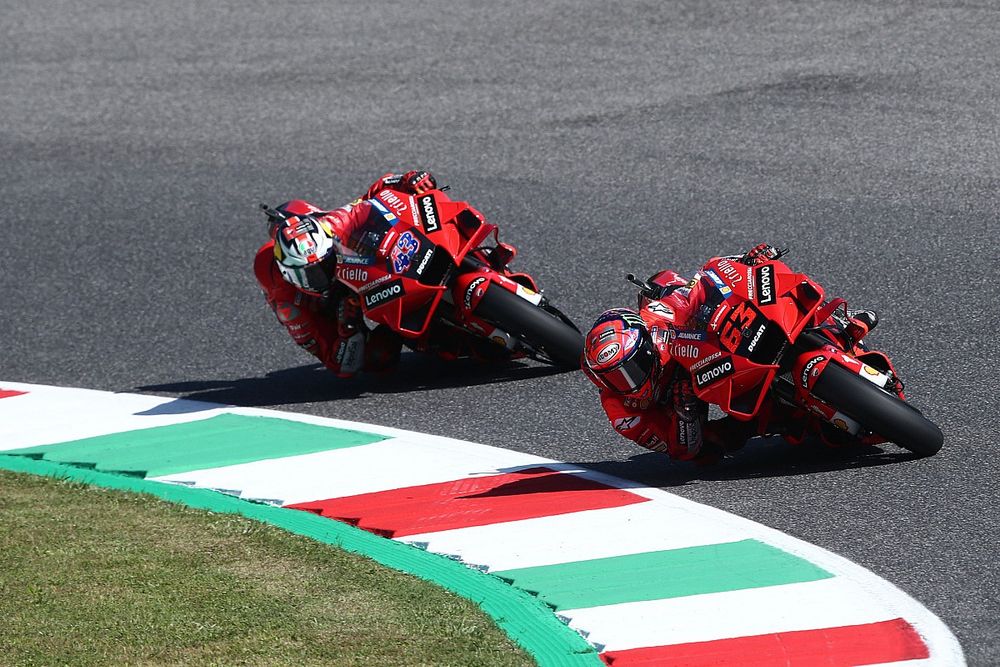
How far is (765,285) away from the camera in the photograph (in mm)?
7426

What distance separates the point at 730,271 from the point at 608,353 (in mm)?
710

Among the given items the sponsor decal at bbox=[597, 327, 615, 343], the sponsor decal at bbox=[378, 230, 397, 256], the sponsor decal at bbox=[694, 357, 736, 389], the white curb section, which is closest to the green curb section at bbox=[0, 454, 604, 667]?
the white curb section

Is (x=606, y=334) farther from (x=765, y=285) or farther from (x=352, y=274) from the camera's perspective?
(x=352, y=274)

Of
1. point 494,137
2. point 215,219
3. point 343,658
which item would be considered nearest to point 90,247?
point 215,219

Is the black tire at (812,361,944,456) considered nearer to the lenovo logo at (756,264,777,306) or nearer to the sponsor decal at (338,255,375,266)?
the lenovo logo at (756,264,777,306)

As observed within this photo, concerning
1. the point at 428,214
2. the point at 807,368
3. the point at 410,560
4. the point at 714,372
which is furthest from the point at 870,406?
the point at 428,214

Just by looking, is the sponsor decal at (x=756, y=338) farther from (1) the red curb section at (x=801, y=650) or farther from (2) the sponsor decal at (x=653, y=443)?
(1) the red curb section at (x=801, y=650)

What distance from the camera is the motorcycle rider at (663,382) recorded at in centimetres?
754

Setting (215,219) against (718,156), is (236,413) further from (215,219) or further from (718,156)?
(718,156)

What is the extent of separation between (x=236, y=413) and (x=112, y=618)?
3.21m

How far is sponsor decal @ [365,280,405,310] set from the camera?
8914 millimetres

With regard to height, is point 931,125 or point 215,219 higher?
point 931,125

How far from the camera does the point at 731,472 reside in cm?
771

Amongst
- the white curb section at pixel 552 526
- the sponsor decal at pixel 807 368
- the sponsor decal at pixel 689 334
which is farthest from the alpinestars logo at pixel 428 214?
the sponsor decal at pixel 807 368
